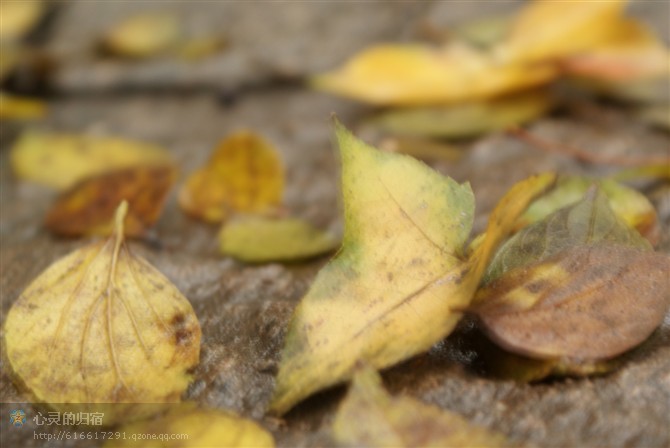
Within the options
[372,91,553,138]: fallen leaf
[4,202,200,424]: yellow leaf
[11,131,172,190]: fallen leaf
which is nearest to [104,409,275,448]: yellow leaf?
[4,202,200,424]: yellow leaf

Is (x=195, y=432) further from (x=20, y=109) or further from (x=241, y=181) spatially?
(x=20, y=109)

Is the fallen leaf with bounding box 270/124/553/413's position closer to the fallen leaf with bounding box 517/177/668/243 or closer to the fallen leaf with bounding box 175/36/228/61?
the fallen leaf with bounding box 517/177/668/243

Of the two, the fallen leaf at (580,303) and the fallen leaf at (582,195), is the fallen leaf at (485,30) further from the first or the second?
the fallen leaf at (580,303)

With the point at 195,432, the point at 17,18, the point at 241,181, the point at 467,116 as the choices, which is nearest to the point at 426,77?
the point at 467,116

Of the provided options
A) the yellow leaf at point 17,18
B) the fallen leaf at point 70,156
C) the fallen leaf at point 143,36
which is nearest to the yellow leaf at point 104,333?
the fallen leaf at point 70,156

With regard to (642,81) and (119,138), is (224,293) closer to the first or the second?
(119,138)
